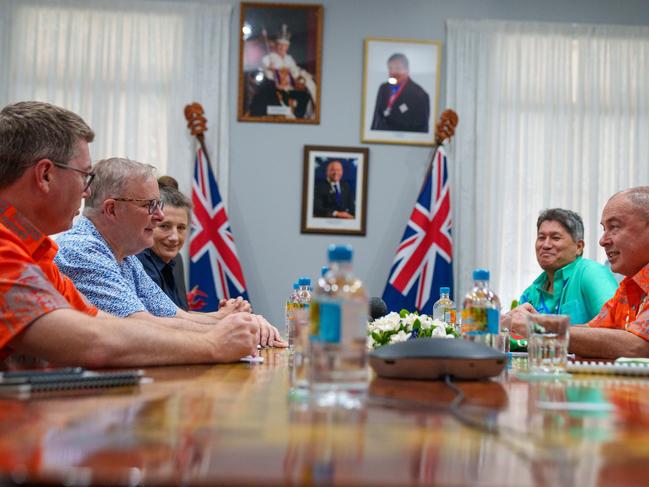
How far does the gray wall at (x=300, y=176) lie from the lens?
17.2 feet

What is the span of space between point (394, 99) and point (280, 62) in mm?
807

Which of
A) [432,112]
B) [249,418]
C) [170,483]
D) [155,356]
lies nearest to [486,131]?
[432,112]

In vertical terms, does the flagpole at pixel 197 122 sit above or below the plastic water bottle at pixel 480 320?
above

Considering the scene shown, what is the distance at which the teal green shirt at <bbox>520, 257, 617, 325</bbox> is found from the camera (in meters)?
3.56

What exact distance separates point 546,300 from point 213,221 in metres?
2.20

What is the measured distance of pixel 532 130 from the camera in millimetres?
5367

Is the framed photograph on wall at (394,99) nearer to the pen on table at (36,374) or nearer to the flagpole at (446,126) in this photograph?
the flagpole at (446,126)

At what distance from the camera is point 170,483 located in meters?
0.64

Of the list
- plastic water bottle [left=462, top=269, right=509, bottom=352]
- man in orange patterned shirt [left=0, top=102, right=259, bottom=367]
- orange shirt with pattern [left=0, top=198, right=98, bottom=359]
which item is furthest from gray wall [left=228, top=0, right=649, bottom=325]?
orange shirt with pattern [left=0, top=198, right=98, bottom=359]

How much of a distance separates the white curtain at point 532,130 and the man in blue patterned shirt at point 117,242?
118 inches

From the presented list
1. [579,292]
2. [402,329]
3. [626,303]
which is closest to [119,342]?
[402,329]

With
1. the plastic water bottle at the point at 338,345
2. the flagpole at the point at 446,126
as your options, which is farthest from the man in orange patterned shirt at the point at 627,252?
the flagpole at the point at 446,126

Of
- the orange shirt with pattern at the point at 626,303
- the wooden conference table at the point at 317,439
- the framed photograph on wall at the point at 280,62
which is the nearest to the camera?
the wooden conference table at the point at 317,439

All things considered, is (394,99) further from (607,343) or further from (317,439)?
(317,439)
